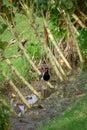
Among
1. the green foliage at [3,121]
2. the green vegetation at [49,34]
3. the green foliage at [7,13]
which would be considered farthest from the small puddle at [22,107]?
the green foliage at [7,13]

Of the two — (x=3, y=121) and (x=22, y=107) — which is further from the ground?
(x=3, y=121)

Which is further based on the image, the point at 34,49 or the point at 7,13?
the point at 34,49

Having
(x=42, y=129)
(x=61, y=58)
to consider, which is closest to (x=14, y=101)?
(x=61, y=58)

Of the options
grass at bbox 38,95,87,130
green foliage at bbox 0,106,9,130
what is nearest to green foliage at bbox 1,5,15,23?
green foliage at bbox 0,106,9,130

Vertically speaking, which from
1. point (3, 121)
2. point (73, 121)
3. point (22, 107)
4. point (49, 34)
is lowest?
point (22, 107)

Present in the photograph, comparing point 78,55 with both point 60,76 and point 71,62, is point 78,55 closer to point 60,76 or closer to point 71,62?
point 71,62

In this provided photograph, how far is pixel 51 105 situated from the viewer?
1077 cm

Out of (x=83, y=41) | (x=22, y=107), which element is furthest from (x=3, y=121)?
(x=83, y=41)

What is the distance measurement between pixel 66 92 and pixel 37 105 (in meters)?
1.05

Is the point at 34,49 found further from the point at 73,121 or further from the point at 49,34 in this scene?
the point at 73,121

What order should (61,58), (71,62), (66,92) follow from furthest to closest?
(71,62)
(61,58)
(66,92)

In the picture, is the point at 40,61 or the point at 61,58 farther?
the point at 40,61

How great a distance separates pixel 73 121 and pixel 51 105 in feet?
9.09

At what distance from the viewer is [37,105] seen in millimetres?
10930
